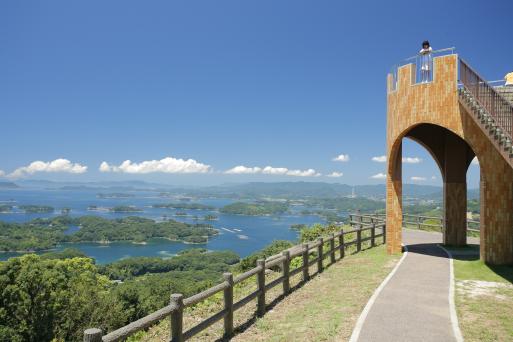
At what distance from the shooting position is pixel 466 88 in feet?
37.8

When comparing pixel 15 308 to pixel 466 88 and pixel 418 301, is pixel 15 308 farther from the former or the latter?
pixel 466 88

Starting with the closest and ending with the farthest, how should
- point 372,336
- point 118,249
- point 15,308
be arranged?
1. point 372,336
2. point 15,308
3. point 118,249

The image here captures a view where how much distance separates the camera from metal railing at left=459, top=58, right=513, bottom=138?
988cm

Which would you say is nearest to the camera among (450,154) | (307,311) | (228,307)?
(228,307)

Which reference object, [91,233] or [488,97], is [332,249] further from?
[91,233]

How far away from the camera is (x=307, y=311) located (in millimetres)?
7840

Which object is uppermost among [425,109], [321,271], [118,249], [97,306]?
[425,109]

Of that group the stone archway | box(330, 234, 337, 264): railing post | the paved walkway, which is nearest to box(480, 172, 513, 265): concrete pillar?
the stone archway

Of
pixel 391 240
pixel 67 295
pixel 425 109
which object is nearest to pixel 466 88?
pixel 425 109

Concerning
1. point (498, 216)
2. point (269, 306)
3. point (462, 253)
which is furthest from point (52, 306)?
point (498, 216)

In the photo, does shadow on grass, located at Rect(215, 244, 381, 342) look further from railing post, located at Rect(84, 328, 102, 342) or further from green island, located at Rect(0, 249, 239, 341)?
green island, located at Rect(0, 249, 239, 341)

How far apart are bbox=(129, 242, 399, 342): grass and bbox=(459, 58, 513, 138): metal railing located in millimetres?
5302

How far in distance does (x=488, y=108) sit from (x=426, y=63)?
300 cm

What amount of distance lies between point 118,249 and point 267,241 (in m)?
43.2
